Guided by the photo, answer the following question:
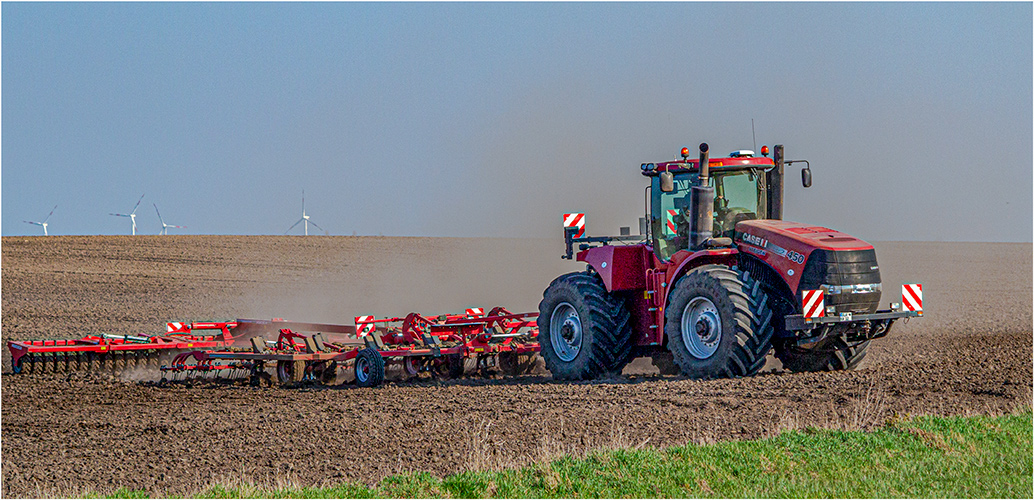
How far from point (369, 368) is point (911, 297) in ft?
21.0

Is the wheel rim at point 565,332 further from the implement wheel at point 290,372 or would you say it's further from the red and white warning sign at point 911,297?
the red and white warning sign at point 911,297

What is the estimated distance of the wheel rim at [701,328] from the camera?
10859 mm

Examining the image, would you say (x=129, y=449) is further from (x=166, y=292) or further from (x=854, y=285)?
(x=166, y=292)

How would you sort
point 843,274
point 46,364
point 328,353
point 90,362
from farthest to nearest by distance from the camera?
point 90,362 < point 46,364 < point 328,353 < point 843,274

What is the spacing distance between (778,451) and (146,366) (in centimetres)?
1036

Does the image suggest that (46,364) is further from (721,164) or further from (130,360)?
(721,164)

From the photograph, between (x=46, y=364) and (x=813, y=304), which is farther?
(x=46, y=364)

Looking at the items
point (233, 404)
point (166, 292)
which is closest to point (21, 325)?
point (166, 292)

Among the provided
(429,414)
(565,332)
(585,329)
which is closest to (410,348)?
(565,332)

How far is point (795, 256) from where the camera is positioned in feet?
35.0

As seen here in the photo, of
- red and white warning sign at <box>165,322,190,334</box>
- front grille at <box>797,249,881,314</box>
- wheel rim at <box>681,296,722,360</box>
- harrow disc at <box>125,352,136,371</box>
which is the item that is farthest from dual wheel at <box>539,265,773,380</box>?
red and white warning sign at <box>165,322,190,334</box>

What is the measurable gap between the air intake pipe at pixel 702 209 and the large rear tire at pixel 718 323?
1.13ft

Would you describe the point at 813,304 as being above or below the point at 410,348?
above

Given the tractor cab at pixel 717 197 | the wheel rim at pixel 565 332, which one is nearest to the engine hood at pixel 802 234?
the tractor cab at pixel 717 197
